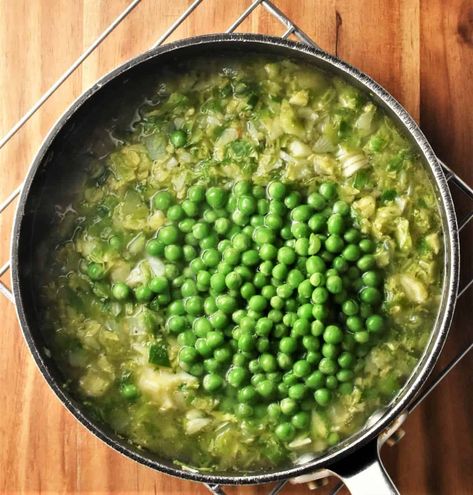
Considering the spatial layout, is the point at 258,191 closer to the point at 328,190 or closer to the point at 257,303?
the point at 328,190

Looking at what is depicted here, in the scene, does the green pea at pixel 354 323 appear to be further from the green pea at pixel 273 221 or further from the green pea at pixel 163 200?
the green pea at pixel 163 200

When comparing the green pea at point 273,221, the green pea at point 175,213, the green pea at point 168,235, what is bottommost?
the green pea at point 273,221

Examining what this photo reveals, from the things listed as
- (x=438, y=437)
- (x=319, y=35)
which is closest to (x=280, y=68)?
(x=319, y=35)

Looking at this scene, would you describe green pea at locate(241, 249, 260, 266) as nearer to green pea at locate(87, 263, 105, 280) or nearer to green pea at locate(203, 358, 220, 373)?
green pea at locate(203, 358, 220, 373)

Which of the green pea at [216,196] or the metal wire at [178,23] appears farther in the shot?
the metal wire at [178,23]

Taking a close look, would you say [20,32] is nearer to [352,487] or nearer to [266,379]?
[266,379]

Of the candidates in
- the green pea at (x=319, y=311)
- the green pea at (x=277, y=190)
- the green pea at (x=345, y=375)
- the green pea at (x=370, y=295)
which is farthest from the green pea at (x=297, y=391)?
the green pea at (x=277, y=190)
